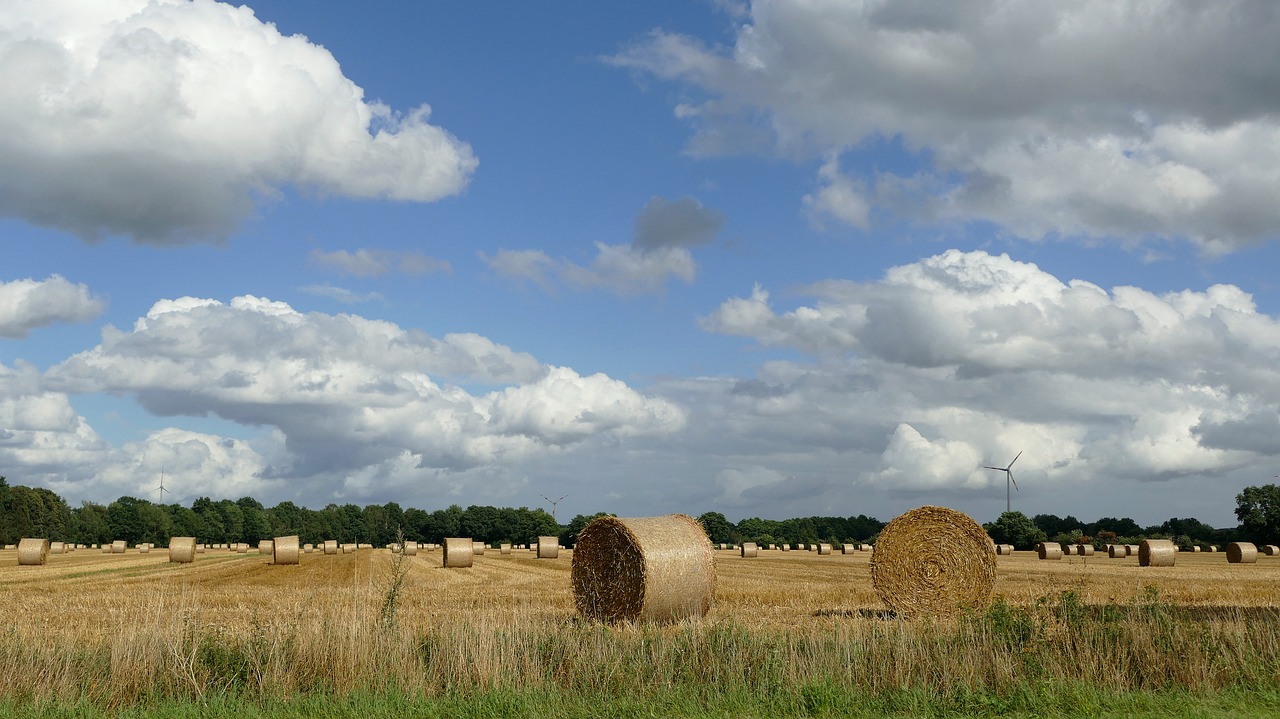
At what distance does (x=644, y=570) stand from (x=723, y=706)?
22.4 ft

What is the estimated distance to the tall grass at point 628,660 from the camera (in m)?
11.5

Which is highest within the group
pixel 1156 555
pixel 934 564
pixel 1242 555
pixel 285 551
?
pixel 934 564

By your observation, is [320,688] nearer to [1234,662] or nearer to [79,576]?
[1234,662]

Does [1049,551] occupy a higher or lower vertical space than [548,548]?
lower

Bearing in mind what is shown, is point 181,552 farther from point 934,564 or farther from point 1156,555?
point 1156,555

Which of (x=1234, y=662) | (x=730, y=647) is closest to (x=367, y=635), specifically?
(x=730, y=647)

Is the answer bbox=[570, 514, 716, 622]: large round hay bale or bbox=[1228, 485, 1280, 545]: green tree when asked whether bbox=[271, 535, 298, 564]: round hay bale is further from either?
bbox=[1228, 485, 1280, 545]: green tree

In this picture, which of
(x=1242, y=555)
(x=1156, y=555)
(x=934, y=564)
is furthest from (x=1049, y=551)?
(x=934, y=564)

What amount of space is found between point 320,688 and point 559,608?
30.6 feet

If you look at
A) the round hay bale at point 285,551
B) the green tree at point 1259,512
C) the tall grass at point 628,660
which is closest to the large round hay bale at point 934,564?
the tall grass at point 628,660

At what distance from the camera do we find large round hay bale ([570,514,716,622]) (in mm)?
17688

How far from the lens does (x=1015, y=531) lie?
8969cm

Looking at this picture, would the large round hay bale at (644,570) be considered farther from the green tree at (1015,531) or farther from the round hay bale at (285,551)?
the green tree at (1015,531)

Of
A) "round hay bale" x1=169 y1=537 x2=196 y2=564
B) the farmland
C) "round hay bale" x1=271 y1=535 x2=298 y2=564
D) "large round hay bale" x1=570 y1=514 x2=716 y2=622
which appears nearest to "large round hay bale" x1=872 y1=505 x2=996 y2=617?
"large round hay bale" x1=570 y1=514 x2=716 y2=622
